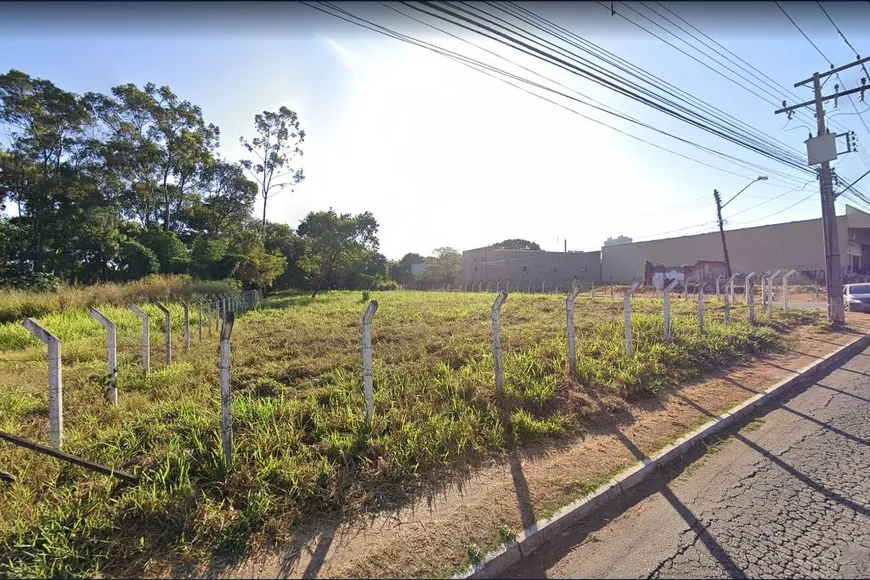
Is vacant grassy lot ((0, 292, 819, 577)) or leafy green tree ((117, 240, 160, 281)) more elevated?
leafy green tree ((117, 240, 160, 281))

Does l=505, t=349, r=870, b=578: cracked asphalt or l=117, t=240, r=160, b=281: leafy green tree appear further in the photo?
l=117, t=240, r=160, b=281: leafy green tree

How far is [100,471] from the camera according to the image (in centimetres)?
278

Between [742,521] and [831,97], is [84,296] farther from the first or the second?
[831,97]

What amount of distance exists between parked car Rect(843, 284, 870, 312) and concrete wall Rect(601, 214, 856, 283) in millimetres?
19997

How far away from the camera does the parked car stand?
14.9 m

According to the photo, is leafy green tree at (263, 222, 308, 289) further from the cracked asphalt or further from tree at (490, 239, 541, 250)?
tree at (490, 239, 541, 250)

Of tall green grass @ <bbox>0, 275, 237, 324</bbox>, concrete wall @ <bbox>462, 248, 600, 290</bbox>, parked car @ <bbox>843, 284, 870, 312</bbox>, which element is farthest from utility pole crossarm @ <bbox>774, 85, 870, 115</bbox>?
concrete wall @ <bbox>462, 248, 600, 290</bbox>

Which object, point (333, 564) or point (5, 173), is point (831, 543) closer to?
point (333, 564)

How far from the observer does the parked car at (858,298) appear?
1489 cm

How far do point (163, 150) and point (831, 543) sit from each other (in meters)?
34.0

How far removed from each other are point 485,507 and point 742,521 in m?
1.81

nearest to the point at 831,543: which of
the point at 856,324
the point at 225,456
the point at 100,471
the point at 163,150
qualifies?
the point at 225,456

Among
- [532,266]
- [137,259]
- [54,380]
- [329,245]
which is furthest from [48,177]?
[532,266]

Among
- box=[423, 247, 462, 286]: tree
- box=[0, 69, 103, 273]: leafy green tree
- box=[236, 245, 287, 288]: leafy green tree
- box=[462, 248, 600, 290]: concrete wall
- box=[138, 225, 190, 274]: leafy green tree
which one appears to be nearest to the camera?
box=[0, 69, 103, 273]: leafy green tree
